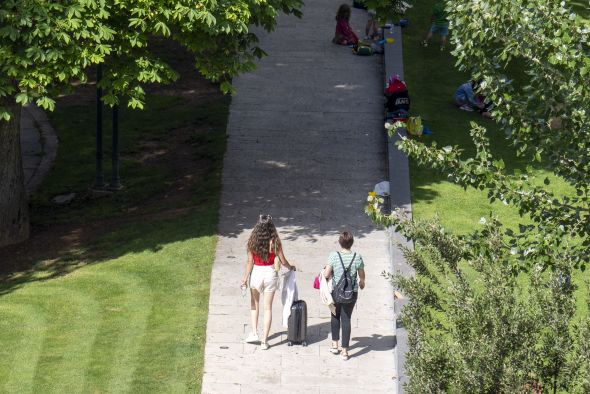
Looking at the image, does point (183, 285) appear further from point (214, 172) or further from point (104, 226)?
point (214, 172)

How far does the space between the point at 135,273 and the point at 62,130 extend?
9.13 meters

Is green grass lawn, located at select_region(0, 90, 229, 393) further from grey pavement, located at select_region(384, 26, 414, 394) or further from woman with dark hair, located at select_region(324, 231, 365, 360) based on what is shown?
grey pavement, located at select_region(384, 26, 414, 394)

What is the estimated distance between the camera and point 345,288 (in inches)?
508

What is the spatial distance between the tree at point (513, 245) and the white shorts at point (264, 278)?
3939 millimetres

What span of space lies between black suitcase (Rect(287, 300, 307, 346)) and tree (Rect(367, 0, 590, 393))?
14.0 feet

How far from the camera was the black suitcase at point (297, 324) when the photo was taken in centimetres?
1350

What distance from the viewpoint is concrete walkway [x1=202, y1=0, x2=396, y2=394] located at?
1327 cm

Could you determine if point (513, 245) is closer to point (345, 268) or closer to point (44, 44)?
point (345, 268)

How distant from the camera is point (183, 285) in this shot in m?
15.7

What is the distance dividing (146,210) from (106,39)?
5016mm

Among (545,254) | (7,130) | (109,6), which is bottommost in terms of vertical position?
(7,130)

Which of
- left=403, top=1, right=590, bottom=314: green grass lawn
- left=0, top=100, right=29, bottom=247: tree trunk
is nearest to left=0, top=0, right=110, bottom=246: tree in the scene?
left=0, top=100, right=29, bottom=247: tree trunk

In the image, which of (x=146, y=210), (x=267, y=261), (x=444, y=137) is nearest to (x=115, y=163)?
(x=146, y=210)

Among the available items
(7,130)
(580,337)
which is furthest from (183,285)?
(580,337)
